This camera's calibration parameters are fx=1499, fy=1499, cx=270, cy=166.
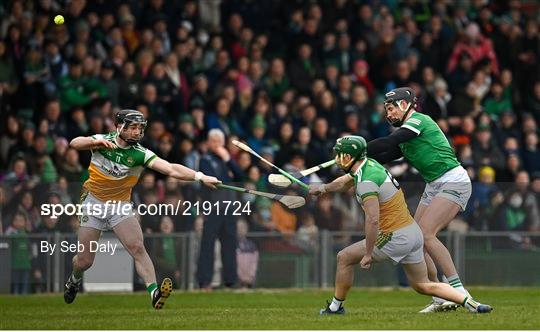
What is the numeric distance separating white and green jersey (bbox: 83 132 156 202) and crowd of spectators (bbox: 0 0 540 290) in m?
4.32

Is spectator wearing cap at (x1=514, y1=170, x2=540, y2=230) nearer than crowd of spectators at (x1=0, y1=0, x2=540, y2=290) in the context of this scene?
No

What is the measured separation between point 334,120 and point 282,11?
3.30m

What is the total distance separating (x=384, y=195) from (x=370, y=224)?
20.0 inches

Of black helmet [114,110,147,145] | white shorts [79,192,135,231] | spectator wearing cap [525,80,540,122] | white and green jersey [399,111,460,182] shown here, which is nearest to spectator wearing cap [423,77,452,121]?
spectator wearing cap [525,80,540,122]

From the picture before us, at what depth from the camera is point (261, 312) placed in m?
17.2

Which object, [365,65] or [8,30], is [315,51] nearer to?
[365,65]

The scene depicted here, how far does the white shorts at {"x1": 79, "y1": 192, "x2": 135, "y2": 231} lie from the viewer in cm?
1691

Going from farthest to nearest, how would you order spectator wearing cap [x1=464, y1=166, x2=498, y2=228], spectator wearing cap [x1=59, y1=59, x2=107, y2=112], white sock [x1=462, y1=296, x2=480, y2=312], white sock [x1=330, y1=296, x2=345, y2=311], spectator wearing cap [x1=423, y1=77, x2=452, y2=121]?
spectator wearing cap [x1=423, y1=77, x2=452, y2=121] → spectator wearing cap [x1=59, y1=59, x2=107, y2=112] → spectator wearing cap [x1=464, y1=166, x2=498, y2=228] → white sock [x1=330, y1=296, x2=345, y2=311] → white sock [x1=462, y1=296, x2=480, y2=312]

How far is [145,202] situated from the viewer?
21734 millimetres

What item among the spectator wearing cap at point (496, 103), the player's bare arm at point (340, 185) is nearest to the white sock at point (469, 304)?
the player's bare arm at point (340, 185)

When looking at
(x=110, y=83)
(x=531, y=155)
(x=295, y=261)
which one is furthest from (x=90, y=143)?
(x=531, y=155)

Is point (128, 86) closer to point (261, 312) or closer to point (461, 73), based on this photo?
point (461, 73)

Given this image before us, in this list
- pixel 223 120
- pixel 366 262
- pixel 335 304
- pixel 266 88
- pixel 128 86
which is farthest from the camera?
pixel 266 88

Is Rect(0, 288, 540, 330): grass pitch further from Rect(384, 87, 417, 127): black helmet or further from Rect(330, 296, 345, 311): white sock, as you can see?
Rect(384, 87, 417, 127): black helmet
